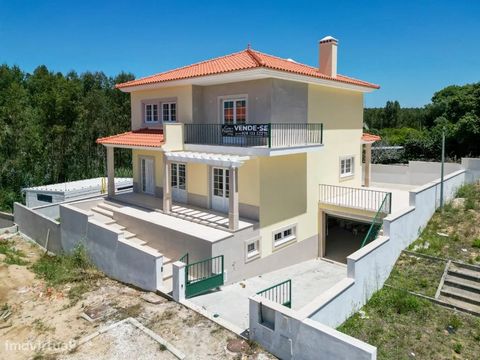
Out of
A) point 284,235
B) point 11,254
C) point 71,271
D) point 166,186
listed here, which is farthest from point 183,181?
point 11,254

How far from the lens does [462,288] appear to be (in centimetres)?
1130

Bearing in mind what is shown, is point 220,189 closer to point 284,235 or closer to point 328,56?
point 284,235

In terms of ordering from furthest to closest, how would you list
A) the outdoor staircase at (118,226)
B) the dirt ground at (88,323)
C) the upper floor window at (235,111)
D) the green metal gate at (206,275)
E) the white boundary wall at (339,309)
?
the upper floor window at (235,111), the outdoor staircase at (118,226), the green metal gate at (206,275), the dirt ground at (88,323), the white boundary wall at (339,309)

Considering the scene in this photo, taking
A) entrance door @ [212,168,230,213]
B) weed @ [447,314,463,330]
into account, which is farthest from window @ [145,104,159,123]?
weed @ [447,314,463,330]

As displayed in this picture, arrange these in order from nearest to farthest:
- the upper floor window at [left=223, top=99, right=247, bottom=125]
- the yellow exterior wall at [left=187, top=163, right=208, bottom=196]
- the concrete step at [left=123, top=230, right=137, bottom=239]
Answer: the concrete step at [left=123, top=230, right=137, bottom=239] < the upper floor window at [left=223, top=99, right=247, bottom=125] < the yellow exterior wall at [left=187, top=163, right=208, bottom=196]

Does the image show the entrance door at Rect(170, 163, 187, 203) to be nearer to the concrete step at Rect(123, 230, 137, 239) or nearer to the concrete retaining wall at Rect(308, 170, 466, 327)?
the concrete step at Rect(123, 230, 137, 239)

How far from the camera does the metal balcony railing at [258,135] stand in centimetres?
1437

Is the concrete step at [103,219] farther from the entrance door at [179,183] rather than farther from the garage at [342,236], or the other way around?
the garage at [342,236]

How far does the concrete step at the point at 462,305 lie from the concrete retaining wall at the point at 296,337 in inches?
199

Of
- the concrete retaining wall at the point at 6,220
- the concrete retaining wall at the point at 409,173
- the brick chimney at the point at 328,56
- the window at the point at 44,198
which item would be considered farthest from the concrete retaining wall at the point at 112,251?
the concrete retaining wall at the point at 409,173

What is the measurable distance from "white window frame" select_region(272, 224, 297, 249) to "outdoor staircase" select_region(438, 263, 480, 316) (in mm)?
6208

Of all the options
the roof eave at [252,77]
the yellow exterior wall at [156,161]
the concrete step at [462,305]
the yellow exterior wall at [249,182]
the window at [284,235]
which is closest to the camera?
the concrete step at [462,305]

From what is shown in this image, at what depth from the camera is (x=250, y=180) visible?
15031mm

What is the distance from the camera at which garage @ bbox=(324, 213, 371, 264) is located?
18161mm
